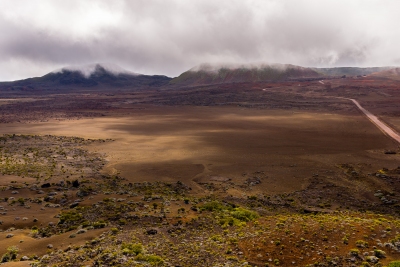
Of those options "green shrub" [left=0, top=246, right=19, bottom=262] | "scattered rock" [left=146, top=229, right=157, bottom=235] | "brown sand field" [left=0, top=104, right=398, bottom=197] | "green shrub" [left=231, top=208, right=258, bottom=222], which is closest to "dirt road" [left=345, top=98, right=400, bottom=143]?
"brown sand field" [left=0, top=104, right=398, bottom=197]

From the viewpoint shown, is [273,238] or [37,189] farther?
[37,189]

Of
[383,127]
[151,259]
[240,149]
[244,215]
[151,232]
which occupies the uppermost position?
[151,259]

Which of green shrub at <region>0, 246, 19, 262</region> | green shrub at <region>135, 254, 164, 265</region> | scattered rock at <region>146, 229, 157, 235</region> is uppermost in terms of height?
green shrub at <region>0, 246, 19, 262</region>

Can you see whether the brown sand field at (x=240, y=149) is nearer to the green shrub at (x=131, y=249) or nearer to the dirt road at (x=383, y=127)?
the dirt road at (x=383, y=127)

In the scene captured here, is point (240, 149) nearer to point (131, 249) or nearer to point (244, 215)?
point (244, 215)

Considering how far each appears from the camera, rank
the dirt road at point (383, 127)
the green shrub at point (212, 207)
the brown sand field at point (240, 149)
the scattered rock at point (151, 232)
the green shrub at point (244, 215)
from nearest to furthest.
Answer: the scattered rock at point (151, 232) → the green shrub at point (244, 215) → the green shrub at point (212, 207) → the brown sand field at point (240, 149) → the dirt road at point (383, 127)

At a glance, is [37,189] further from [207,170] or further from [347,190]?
[347,190]

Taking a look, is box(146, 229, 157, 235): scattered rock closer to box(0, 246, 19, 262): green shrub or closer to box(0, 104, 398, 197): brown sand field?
box(0, 246, 19, 262): green shrub

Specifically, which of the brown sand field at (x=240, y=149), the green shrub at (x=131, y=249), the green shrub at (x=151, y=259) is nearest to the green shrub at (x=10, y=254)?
the green shrub at (x=131, y=249)

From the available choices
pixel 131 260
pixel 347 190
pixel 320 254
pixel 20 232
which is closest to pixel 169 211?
pixel 131 260

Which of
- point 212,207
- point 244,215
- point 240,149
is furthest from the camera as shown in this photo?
point 240,149

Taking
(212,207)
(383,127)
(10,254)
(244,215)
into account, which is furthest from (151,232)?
(383,127)
